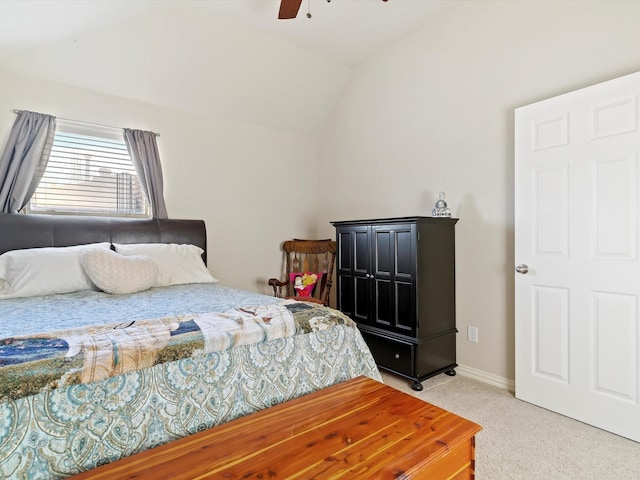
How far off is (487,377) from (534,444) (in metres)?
0.87

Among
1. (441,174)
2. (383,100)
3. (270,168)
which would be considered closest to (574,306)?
(441,174)

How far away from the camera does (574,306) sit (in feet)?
7.47

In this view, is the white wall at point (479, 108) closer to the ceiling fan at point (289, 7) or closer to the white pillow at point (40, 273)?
the ceiling fan at point (289, 7)

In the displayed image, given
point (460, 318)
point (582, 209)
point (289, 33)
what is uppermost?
point (289, 33)

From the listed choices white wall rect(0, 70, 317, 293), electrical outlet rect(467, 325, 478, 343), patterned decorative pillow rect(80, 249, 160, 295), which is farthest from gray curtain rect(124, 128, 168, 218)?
electrical outlet rect(467, 325, 478, 343)

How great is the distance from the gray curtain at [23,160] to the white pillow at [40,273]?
0.49 meters

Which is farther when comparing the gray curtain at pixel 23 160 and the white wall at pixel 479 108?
the gray curtain at pixel 23 160

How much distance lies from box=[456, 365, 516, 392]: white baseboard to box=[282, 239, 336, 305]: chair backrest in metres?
1.46

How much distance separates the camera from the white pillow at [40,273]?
7.45 ft

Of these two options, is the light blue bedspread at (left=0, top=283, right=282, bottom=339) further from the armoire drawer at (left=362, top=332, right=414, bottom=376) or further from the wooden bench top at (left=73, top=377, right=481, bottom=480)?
the armoire drawer at (left=362, top=332, right=414, bottom=376)

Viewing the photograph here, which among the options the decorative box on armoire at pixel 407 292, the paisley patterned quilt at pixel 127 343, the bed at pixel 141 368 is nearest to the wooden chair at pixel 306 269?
the decorative box on armoire at pixel 407 292

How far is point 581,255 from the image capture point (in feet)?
7.38

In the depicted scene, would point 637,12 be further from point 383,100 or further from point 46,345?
point 46,345

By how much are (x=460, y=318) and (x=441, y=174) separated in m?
1.24
